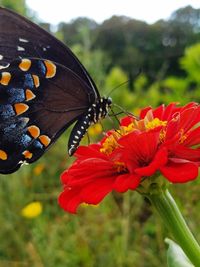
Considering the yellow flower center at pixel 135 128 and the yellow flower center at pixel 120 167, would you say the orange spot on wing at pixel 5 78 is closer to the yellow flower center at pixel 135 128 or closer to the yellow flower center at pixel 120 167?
the yellow flower center at pixel 135 128

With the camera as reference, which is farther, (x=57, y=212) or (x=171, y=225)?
(x=57, y=212)

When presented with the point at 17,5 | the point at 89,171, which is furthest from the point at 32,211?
the point at 17,5

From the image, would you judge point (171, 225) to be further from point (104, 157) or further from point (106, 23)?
point (106, 23)

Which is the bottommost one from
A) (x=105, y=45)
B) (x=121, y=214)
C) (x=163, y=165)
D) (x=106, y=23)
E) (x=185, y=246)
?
(x=105, y=45)

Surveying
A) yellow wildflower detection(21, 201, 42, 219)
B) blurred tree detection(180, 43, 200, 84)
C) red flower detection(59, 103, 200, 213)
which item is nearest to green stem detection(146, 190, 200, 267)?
red flower detection(59, 103, 200, 213)

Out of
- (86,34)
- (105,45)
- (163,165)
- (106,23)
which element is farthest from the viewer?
(105,45)

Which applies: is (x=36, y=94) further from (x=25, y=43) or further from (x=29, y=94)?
(x=25, y=43)

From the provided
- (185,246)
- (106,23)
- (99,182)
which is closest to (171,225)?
(185,246)

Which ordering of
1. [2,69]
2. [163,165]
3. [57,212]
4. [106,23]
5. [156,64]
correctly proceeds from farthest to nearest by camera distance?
[106,23] < [156,64] < [57,212] < [2,69] < [163,165]
